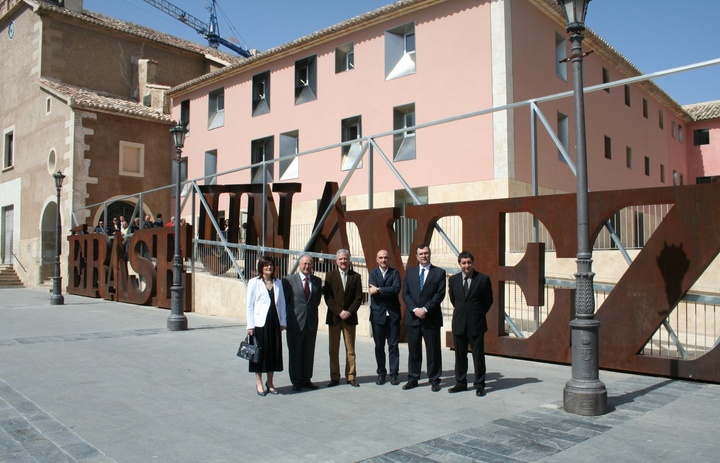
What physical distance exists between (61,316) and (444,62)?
13938 mm

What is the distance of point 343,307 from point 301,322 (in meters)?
0.60

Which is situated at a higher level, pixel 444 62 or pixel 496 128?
pixel 444 62

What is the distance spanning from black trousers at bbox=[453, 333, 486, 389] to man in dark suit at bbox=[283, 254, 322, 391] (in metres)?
1.81

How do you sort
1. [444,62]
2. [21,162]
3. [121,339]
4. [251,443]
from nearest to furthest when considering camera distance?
[251,443] → [121,339] → [444,62] → [21,162]

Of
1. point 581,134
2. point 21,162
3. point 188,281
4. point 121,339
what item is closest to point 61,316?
point 188,281

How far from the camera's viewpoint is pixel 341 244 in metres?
13.8

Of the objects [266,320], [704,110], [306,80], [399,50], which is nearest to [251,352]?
[266,320]

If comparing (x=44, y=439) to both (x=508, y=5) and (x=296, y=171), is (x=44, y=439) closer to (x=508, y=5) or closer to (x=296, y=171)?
(x=508, y=5)

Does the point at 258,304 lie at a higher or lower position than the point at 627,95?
lower

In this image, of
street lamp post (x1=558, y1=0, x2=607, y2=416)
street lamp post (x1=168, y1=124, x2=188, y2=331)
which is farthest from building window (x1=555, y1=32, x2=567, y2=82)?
street lamp post (x1=558, y1=0, x2=607, y2=416)

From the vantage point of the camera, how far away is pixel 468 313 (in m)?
7.51

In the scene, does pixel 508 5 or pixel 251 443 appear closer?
pixel 251 443

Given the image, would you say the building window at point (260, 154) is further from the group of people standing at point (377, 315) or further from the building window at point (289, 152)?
the group of people standing at point (377, 315)

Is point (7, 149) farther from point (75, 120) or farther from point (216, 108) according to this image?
point (216, 108)
